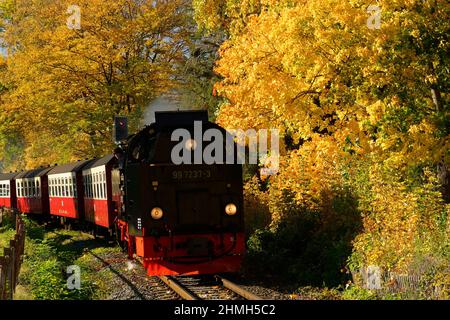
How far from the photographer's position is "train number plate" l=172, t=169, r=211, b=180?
48.1ft

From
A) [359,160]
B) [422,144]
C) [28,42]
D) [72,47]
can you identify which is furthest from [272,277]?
[28,42]

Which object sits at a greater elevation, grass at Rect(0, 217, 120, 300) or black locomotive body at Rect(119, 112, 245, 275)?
black locomotive body at Rect(119, 112, 245, 275)

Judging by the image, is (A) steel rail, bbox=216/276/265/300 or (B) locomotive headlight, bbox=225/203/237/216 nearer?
(A) steel rail, bbox=216/276/265/300

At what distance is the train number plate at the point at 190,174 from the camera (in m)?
14.7

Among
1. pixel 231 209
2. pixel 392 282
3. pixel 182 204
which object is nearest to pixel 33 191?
pixel 182 204

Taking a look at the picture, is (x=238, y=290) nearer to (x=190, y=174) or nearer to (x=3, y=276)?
(x=190, y=174)

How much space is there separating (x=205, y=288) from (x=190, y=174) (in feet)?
8.22

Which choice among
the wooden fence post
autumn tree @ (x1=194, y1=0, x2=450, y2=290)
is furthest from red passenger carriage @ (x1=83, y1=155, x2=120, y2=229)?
the wooden fence post

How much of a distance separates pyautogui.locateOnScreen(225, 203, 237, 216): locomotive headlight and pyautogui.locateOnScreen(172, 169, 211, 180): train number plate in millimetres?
788

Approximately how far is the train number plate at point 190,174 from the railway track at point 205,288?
7.56ft

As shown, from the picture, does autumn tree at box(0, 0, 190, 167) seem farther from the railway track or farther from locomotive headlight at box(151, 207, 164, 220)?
locomotive headlight at box(151, 207, 164, 220)

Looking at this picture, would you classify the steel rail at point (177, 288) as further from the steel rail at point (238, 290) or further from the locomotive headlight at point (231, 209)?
the locomotive headlight at point (231, 209)

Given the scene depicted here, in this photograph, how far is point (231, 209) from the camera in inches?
585

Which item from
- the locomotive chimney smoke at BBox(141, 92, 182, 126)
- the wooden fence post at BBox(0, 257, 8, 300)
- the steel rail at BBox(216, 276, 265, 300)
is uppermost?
the locomotive chimney smoke at BBox(141, 92, 182, 126)
